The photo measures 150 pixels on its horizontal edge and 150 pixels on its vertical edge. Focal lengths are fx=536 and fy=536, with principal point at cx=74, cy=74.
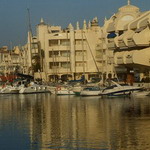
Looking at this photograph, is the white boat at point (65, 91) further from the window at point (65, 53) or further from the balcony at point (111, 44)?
the window at point (65, 53)

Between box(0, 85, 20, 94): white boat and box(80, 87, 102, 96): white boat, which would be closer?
box(80, 87, 102, 96): white boat

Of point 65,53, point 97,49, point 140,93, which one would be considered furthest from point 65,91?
point 65,53

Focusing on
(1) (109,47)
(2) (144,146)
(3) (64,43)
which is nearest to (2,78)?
(3) (64,43)

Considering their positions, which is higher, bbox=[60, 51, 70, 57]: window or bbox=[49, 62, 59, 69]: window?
bbox=[60, 51, 70, 57]: window

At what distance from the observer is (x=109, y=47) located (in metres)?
87.3

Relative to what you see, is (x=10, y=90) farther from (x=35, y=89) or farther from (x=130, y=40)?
(x=130, y=40)

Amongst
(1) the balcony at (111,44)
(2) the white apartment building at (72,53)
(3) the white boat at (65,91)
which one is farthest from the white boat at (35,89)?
(2) the white apartment building at (72,53)

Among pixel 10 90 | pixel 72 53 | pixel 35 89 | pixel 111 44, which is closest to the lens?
pixel 111 44

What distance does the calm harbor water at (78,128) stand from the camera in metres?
29.3

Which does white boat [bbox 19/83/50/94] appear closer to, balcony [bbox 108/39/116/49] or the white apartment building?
balcony [bbox 108/39/116/49]

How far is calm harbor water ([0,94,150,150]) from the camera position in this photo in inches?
1152

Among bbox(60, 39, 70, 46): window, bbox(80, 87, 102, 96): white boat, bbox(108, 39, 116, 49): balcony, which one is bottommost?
bbox(80, 87, 102, 96): white boat

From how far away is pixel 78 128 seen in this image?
117ft

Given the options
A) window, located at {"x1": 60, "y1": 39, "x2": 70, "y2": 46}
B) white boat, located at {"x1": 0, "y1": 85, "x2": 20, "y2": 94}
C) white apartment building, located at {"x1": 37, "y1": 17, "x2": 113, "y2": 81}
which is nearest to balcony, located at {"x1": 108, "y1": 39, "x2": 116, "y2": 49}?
white apartment building, located at {"x1": 37, "y1": 17, "x2": 113, "y2": 81}
